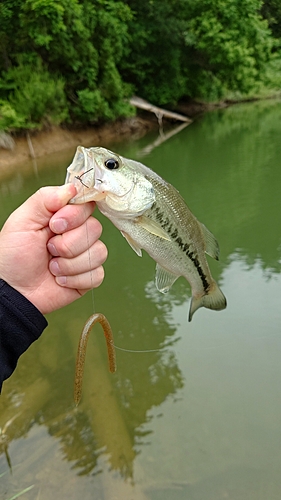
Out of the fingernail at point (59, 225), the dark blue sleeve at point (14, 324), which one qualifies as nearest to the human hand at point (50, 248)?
the fingernail at point (59, 225)

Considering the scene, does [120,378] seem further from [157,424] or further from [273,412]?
[273,412]

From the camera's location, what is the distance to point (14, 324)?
186 cm

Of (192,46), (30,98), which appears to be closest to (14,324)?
(30,98)

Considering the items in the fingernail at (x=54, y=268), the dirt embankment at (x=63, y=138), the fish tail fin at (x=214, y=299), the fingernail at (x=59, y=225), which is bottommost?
the dirt embankment at (x=63, y=138)

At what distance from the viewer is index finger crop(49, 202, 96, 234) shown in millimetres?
1766

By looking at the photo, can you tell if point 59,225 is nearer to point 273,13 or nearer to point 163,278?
point 163,278

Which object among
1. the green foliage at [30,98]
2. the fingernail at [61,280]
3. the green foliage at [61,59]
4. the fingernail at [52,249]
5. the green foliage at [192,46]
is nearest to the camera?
the fingernail at [52,249]

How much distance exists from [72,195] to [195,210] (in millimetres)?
6406

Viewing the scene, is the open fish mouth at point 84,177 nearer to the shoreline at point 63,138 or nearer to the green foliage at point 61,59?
the shoreline at point 63,138

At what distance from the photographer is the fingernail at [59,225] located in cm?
178

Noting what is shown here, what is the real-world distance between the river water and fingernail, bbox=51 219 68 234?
2207 mm

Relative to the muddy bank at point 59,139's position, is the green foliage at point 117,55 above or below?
above

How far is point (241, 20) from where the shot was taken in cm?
2556

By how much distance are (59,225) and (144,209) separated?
Result: 0.37 m
